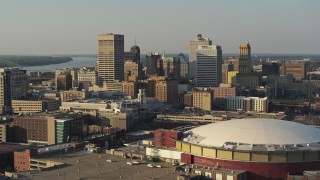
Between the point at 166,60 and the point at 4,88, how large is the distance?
7431 centimetres

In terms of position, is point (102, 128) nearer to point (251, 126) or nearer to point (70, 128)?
point (70, 128)

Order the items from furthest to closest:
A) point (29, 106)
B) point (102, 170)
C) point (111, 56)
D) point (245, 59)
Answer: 1. point (245, 59)
2. point (111, 56)
3. point (29, 106)
4. point (102, 170)

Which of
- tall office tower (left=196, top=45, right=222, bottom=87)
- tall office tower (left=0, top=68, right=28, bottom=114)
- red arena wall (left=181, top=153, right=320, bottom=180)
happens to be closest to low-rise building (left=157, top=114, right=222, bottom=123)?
tall office tower (left=0, top=68, right=28, bottom=114)

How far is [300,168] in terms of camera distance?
33.8 meters

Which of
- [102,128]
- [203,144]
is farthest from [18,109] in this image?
[203,144]

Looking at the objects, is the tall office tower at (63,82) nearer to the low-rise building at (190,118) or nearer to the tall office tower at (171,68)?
the tall office tower at (171,68)

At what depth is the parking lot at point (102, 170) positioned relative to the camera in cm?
3325

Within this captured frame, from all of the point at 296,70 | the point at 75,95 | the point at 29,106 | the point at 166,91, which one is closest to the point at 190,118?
the point at 166,91

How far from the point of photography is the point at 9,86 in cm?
8919

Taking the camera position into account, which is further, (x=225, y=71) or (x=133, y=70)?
(x=225, y=71)

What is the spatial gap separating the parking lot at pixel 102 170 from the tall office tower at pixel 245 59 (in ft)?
347

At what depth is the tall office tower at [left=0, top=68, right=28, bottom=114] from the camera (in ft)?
287

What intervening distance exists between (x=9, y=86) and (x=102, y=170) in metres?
58.2

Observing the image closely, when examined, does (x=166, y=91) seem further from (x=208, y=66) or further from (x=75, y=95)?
(x=208, y=66)
